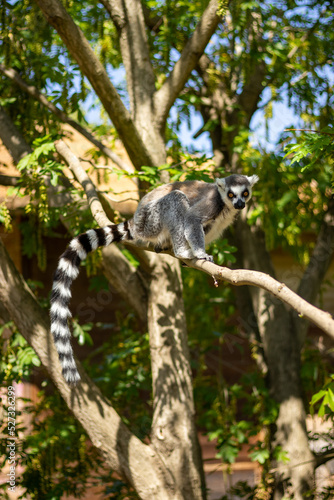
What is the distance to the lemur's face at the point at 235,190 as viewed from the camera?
3.68 metres

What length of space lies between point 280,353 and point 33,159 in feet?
9.83

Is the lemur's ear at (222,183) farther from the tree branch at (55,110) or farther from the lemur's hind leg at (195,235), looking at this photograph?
the tree branch at (55,110)

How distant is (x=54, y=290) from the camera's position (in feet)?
10.6

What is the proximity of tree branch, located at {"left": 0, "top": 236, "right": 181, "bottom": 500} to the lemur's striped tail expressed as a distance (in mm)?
1029

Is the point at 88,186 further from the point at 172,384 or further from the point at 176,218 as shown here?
the point at 172,384

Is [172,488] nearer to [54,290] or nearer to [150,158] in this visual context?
[54,290]

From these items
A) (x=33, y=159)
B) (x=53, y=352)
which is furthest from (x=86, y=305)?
(x=33, y=159)

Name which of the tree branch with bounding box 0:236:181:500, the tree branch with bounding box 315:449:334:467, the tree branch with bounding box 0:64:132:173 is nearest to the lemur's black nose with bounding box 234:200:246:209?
the tree branch with bounding box 0:64:132:173

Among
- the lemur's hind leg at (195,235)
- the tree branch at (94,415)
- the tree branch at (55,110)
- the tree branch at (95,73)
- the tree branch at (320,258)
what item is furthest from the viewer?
the tree branch at (320,258)

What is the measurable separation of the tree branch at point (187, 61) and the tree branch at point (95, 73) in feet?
1.72

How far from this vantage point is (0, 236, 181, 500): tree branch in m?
4.16

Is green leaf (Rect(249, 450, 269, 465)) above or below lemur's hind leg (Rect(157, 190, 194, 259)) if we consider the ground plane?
below

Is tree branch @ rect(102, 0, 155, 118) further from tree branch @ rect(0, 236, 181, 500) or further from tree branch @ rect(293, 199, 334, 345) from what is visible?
tree branch @ rect(293, 199, 334, 345)

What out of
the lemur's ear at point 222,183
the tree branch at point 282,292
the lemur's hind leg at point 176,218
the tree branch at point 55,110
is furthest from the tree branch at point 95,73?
the tree branch at point 282,292
